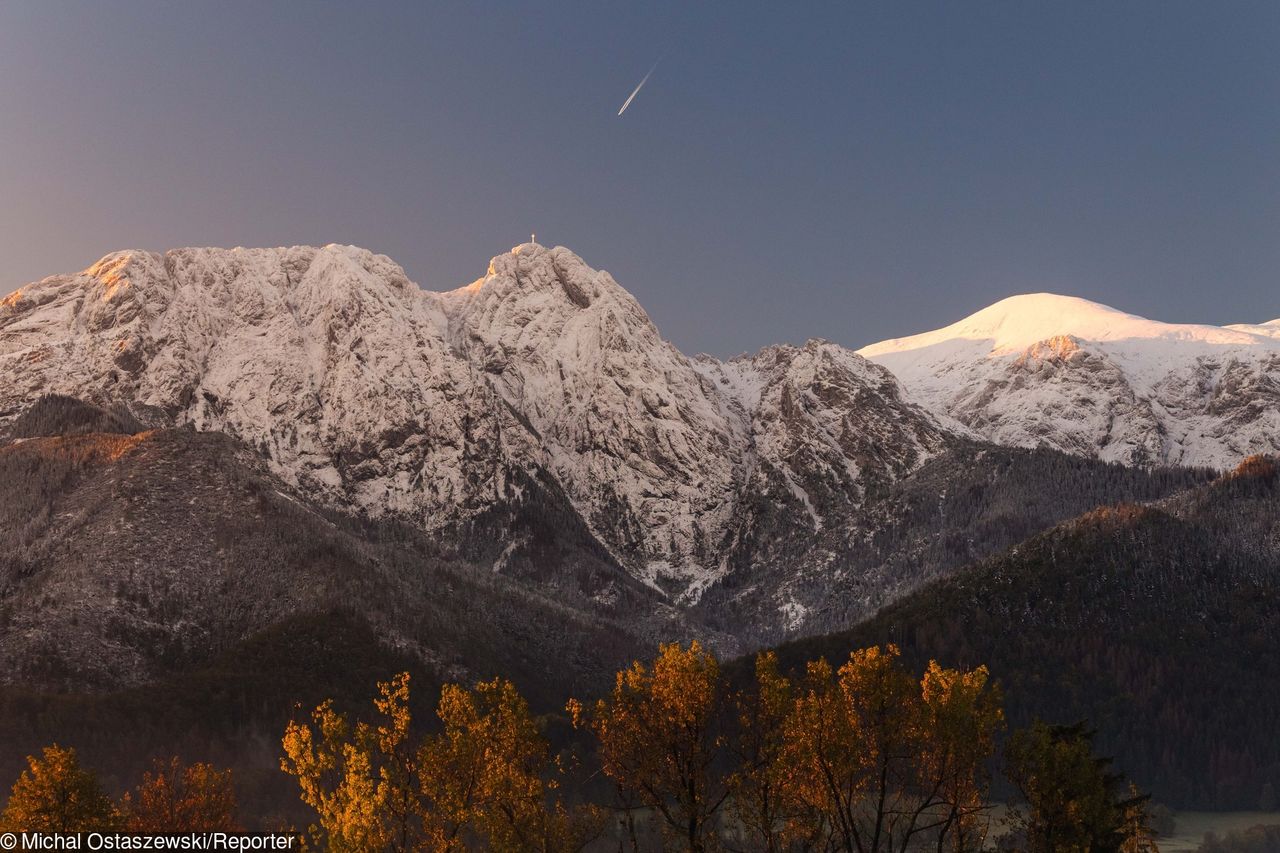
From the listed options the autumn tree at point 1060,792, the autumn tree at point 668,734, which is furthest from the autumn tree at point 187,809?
the autumn tree at point 1060,792

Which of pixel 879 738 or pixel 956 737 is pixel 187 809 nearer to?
pixel 879 738

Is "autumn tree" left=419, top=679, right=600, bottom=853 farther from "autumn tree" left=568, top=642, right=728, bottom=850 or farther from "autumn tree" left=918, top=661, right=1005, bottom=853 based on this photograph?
"autumn tree" left=918, top=661, right=1005, bottom=853

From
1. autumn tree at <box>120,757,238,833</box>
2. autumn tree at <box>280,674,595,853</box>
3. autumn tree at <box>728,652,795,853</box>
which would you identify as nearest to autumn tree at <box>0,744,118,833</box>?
autumn tree at <box>120,757,238,833</box>

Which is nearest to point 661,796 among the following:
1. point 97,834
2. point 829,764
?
point 829,764

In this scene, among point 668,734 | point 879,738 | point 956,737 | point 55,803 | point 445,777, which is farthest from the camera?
point 55,803

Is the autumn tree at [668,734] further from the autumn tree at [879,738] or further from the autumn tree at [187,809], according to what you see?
the autumn tree at [187,809]

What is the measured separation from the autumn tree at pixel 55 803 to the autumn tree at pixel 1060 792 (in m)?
70.6

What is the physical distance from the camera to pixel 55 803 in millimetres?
92438

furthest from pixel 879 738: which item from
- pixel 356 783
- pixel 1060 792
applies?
pixel 356 783

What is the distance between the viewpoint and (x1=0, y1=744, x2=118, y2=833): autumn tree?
300 feet

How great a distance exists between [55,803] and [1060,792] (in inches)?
2991

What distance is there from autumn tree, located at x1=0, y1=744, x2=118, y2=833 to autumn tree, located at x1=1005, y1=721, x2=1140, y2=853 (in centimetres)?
7064

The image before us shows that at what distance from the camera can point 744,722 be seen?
272 ft

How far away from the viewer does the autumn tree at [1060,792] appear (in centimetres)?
9050
